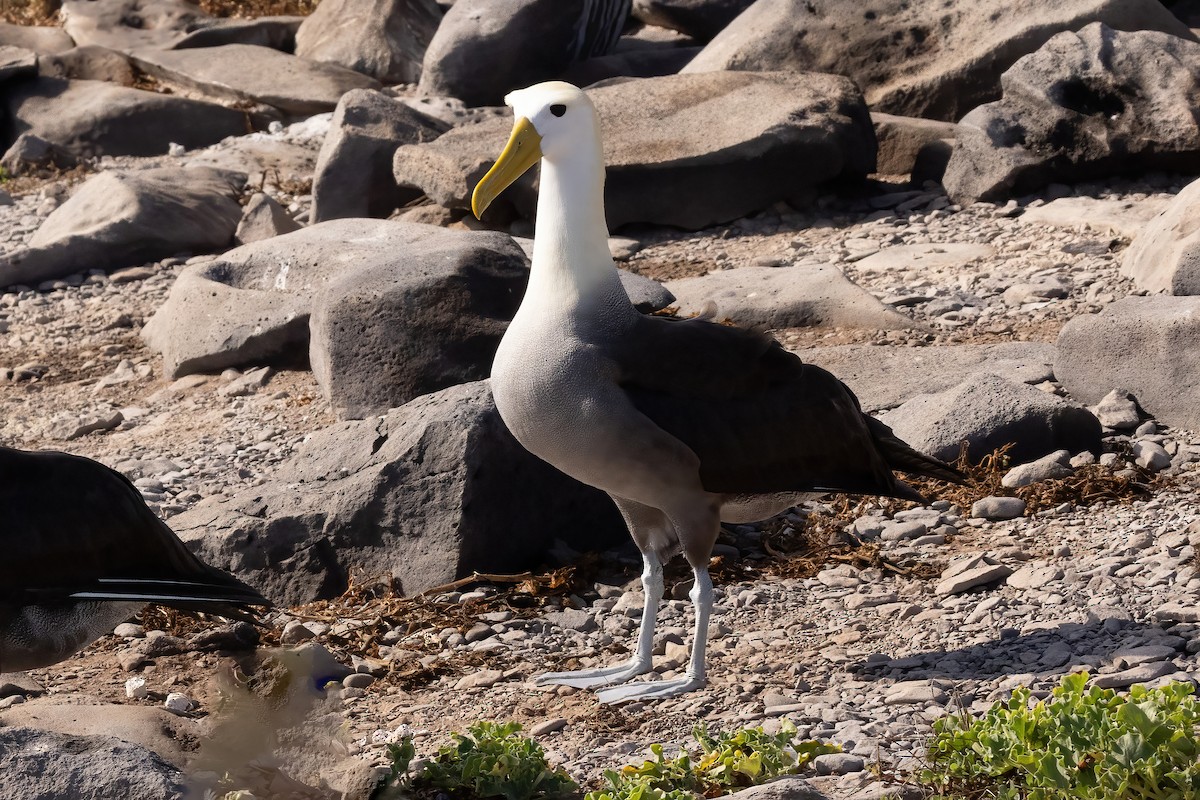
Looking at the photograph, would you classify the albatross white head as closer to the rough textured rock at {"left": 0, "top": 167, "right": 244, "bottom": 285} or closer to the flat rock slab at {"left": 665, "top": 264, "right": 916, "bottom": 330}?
the flat rock slab at {"left": 665, "top": 264, "right": 916, "bottom": 330}

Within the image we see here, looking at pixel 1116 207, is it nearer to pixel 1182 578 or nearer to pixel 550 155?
pixel 1182 578

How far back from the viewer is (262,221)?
1105 centimetres

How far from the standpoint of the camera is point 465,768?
3684 millimetres

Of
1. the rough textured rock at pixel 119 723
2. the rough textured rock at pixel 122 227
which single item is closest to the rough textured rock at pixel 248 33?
the rough textured rock at pixel 122 227

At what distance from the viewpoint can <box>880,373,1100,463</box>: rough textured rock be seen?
19.3 feet

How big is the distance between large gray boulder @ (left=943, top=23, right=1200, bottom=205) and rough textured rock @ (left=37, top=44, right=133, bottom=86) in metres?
9.44

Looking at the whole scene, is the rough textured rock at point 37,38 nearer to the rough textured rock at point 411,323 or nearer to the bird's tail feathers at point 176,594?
the rough textured rock at point 411,323

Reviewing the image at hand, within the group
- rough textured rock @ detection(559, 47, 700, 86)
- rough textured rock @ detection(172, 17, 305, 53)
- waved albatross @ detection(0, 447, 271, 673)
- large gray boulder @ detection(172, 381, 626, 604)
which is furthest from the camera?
rough textured rock @ detection(172, 17, 305, 53)

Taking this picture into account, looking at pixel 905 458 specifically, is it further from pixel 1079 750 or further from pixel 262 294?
pixel 262 294

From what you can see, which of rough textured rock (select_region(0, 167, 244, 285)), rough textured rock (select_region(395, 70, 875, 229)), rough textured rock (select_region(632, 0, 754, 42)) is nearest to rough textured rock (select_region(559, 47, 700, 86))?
rough textured rock (select_region(632, 0, 754, 42))

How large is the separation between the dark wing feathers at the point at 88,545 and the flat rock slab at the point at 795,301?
397 cm

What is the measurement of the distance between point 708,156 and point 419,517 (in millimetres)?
5379

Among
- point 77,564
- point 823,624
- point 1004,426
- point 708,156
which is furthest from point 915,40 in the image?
point 77,564

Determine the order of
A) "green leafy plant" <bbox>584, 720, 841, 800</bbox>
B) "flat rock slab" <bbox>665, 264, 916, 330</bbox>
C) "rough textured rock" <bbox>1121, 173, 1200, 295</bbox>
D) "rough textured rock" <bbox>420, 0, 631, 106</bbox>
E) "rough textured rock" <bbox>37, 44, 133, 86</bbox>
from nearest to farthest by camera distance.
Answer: "green leafy plant" <bbox>584, 720, 841, 800</bbox> → "rough textured rock" <bbox>1121, 173, 1200, 295</bbox> → "flat rock slab" <bbox>665, 264, 916, 330</bbox> → "rough textured rock" <bbox>420, 0, 631, 106</bbox> → "rough textured rock" <bbox>37, 44, 133, 86</bbox>
